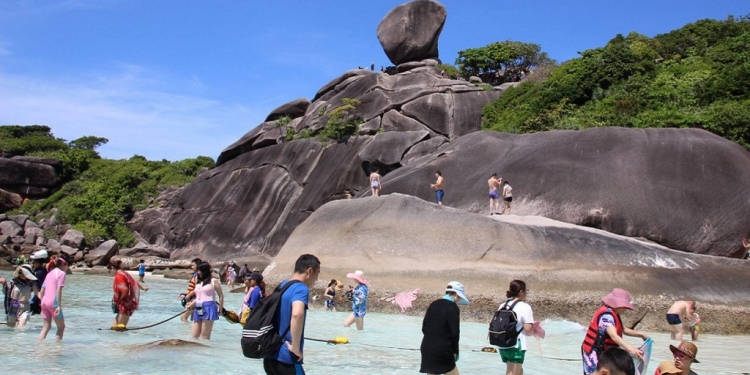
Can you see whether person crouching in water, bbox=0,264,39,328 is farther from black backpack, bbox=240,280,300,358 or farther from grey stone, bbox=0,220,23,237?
grey stone, bbox=0,220,23,237

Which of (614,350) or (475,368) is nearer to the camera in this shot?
(614,350)

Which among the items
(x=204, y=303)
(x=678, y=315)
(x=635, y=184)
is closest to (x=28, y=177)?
(x=635, y=184)

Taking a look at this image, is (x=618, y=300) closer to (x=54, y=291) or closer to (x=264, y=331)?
(x=264, y=331)

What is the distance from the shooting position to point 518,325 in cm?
677

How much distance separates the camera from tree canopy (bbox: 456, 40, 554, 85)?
5041 cm

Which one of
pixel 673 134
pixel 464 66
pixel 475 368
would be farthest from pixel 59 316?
pixel 464 66

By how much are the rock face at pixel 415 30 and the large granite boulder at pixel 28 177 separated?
83.8ft

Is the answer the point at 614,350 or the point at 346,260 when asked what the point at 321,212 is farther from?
the point at 614,350

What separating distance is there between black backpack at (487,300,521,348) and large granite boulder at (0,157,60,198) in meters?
49.2

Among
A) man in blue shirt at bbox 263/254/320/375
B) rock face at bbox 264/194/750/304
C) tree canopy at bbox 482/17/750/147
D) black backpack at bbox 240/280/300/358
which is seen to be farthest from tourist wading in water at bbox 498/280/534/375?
tree canopy at bbox 482/17/750/147

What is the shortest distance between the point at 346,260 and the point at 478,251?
298cm

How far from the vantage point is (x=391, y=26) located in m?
43.2

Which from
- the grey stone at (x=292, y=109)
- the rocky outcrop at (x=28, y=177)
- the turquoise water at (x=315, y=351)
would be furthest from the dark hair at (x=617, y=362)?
the rocky outcrop at (x=28, y=177)

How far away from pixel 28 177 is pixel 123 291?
4408 centimetres
